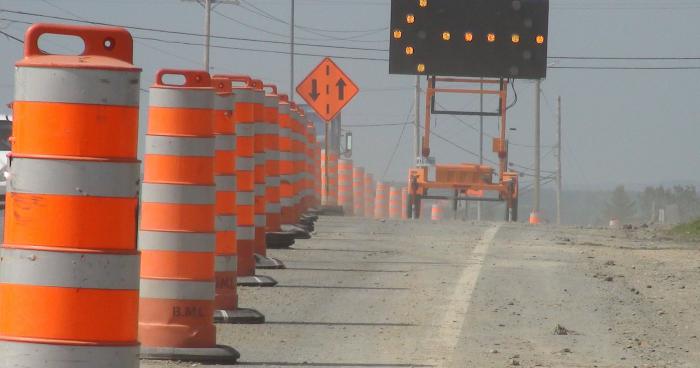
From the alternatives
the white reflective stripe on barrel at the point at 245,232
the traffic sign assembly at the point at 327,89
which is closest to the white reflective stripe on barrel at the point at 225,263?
the white reflective stripe on barrel at the point at 245,232

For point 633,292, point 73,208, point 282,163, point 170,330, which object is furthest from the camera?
point 282,163

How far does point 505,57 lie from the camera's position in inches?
1364

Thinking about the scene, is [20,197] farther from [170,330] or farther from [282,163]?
[282,163]

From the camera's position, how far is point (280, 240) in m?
18.2

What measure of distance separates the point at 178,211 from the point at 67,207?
3.54 metres

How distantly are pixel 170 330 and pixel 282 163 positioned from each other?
465 inches

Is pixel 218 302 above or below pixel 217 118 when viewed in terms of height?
below

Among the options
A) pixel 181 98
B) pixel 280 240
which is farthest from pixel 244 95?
pixel 280 240

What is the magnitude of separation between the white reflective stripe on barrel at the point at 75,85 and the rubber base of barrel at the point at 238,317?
5.36 meters

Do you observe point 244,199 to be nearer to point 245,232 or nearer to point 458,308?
point 245,232

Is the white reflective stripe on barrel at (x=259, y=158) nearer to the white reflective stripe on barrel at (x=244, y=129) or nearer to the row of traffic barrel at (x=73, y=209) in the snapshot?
the white reflective stripe on barrel at (x=244, y=129)

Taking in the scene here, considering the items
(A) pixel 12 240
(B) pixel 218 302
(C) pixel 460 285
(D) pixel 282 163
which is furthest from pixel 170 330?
(D) pixel 282 163

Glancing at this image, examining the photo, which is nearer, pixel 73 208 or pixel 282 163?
pixel 73 208

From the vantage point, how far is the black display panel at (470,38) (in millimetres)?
33938
